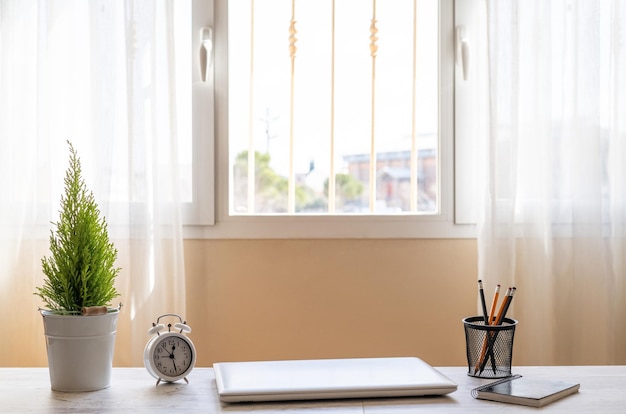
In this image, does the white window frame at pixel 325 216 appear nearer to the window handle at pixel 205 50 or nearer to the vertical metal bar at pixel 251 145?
the window handle at pixel 205 50

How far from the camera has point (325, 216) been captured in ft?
8.63

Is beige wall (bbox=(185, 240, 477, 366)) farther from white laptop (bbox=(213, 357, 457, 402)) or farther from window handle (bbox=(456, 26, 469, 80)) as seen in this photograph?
white laptop (bbox=(213, 357, 457, 402))

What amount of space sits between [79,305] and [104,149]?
1.13 m

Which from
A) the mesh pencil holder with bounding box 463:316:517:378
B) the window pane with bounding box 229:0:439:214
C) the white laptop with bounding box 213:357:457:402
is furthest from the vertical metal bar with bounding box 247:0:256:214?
the mesh pencil holder with bounding box 463:316:517:378

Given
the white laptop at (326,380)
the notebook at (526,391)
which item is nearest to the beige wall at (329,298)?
the white laptop at (326,380)

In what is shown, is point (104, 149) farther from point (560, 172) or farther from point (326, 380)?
point (560, 172)

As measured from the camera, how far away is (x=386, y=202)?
2.85m

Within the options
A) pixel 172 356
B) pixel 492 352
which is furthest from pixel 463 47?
pixel 172 356

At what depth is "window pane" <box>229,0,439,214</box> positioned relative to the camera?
278 centimetres

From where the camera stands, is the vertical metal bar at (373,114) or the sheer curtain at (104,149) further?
the vertical metal bar at (373,114)

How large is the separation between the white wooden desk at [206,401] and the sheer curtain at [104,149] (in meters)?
0.97

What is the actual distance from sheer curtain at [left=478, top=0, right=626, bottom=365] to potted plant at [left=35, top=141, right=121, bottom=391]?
1448 mm

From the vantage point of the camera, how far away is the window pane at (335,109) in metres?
2.78

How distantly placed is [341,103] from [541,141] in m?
0.73
